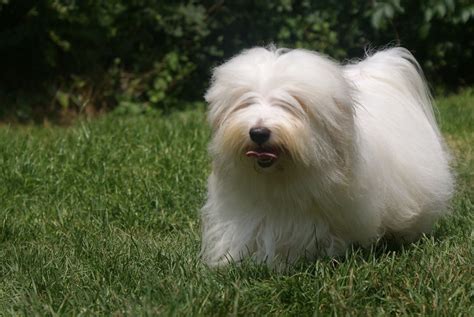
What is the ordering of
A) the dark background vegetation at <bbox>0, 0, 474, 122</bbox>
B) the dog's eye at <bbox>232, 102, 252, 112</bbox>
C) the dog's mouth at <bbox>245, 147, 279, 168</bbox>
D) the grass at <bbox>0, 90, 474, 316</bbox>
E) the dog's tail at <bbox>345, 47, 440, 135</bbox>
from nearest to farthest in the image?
1. the grass at <bbox>0, 90, 474, 316</bbox>
2. the dog's mouth at <bbox>245, 147, 279, 168</bbox>
3. the dog's eye at <bbox>232, 102, 252, 112</bbox>
4. the dog's tail at <bbox>345, 47, 440, 135</bbox>
5. the dark background vegetation at <bbox>0, 0, 474, 122</bbox>

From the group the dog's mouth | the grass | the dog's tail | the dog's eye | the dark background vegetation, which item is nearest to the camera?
the grass

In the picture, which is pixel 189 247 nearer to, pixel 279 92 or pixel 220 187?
pixel 220 187

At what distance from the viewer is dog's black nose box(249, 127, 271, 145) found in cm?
340

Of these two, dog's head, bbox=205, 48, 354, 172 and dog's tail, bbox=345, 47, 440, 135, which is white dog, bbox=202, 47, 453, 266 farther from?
dog's tail, bbox=345, 47, 440, 135

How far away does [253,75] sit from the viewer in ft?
11.8

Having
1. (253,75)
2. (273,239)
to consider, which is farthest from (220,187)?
(253,75)

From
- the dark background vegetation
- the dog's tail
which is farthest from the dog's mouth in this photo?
the dark background vegetation

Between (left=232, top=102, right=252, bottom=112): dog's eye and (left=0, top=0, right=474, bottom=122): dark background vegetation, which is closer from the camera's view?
(left=232, top=102, right=252, bottom=112): dog's eye

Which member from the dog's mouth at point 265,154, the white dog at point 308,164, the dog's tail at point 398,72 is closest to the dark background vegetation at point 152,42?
the dog's tail at point 398,72

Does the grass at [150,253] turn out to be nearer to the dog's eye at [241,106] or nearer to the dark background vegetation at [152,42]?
the dog's eye at [241,106]

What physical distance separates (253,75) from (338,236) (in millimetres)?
843

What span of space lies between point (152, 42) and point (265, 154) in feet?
23.0

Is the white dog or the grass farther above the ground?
the white dog

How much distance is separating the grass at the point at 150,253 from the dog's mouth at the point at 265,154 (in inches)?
18.7
